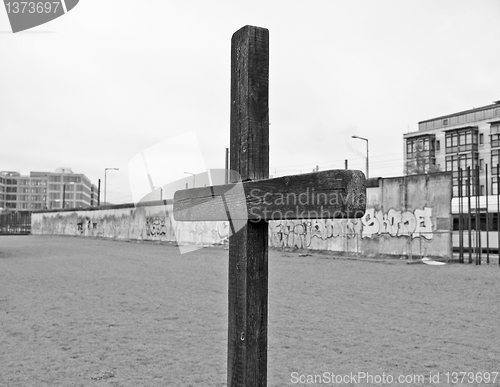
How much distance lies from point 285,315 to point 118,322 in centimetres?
266

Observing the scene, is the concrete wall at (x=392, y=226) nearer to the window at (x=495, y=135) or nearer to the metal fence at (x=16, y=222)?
the metal fence at (x=16, y=222)

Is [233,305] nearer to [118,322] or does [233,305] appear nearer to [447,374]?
[447,374]

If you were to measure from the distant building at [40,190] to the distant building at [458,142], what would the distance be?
106045 millimetres

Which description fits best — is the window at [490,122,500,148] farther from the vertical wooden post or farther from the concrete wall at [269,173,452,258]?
the vertical wooden post

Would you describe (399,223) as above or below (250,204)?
below

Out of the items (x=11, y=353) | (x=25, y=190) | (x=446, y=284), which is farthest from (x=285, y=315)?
(x=25, y=190)

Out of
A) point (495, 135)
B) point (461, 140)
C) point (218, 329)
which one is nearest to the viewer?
point (218, 329)

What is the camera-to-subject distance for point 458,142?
2611 inches

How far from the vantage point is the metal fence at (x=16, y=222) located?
195 feet

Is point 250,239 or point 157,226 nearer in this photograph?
point 250,239

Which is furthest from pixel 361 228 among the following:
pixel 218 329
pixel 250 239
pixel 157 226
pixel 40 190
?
pixel 40 190

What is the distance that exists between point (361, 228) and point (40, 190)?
152m

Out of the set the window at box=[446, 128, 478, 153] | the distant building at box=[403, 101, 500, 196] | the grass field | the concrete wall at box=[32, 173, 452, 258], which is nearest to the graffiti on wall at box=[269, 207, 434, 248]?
the concrete wall at box=[32, 173, 452, 258]

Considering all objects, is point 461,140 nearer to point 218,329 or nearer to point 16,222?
point 16,222
